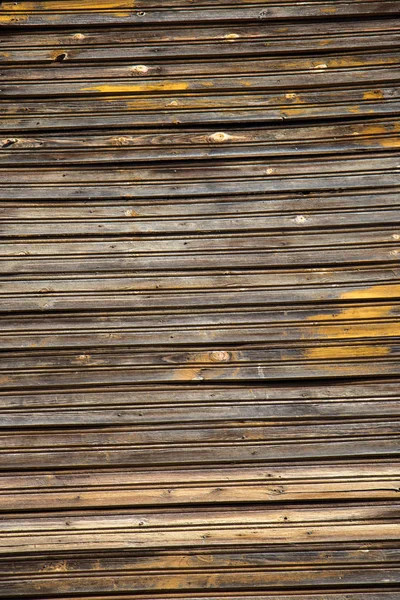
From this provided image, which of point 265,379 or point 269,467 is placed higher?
point 265,379

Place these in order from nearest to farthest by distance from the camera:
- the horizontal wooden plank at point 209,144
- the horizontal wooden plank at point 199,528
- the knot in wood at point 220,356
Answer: the horizontal wooden plank at point 199,528 → the knot in wood at point 220,356 → the horizontal wooden plank at point 209,144

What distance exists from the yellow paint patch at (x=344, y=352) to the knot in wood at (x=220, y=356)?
28 cm

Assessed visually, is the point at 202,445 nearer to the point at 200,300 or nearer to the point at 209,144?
the point at 200,300

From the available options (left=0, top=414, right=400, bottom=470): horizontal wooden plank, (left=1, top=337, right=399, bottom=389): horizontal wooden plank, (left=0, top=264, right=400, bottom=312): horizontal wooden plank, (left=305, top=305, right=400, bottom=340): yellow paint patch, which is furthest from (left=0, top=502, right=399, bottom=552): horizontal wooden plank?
(left=0, top=264, right=400, bottom=312): horizontal wooden plank

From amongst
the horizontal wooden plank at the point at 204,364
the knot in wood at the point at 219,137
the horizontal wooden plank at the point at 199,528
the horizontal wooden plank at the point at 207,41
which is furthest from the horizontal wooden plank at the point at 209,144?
the horizontal wooden plank at the point at 199,528

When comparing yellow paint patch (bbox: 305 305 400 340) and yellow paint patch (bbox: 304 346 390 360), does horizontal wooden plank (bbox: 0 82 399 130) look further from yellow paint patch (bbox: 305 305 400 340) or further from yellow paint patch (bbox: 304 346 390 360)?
yellow paint patch (bbox: 304 346 390 360)

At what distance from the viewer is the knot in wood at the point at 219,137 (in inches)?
83.4

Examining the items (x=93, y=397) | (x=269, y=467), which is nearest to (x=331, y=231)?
(x=269, y=467)

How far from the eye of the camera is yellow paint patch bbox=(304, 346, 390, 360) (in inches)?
77.2

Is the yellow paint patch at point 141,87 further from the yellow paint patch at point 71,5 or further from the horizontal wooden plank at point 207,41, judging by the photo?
the yellow paint patch at point 71,5

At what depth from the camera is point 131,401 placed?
195 centimetres

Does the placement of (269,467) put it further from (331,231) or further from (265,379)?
(331,231)

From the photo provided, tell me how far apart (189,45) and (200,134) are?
14.2 inches

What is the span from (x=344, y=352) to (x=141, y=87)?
1252mm
